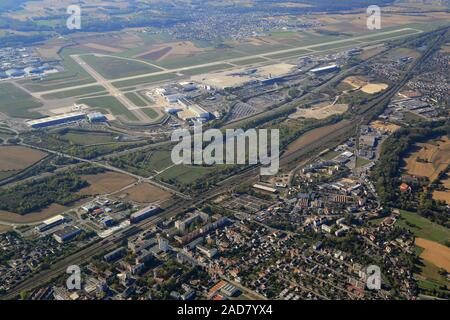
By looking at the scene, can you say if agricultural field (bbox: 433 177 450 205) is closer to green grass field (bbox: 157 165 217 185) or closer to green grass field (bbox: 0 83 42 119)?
green grass field (bbox: 157 165 217 185)

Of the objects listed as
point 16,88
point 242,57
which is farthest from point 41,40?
point 242,57

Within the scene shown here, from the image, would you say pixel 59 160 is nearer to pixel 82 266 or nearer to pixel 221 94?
pixel 82 266
